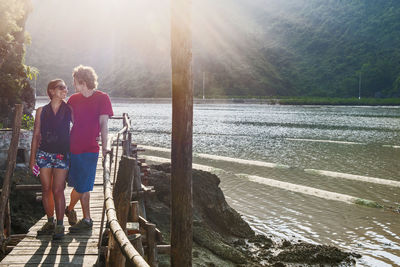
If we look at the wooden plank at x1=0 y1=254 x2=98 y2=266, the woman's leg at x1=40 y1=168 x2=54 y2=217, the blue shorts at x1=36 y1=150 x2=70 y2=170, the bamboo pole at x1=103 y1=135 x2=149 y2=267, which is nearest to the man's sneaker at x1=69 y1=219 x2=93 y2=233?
the woman's leg at x1=40 y1=168 x2=54 y2=217

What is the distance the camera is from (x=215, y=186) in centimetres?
971

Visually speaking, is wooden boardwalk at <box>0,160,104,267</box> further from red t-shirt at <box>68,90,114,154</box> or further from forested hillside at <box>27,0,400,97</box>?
forested hillside at <box>27,0,400,97</box>

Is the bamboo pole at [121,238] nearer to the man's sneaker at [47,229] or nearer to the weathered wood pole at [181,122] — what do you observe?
the weathered wood pole at [181,122]

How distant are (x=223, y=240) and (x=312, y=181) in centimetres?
912

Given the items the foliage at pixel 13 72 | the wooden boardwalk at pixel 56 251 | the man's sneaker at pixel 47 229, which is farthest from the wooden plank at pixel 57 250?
the foliage at pixel 13 72

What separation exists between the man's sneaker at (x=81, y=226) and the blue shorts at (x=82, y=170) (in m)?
0.45

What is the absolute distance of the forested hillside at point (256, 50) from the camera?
4402 inches

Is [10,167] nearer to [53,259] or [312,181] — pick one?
[53,259]

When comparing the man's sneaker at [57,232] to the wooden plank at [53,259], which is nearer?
the wooden plank at [53,259]

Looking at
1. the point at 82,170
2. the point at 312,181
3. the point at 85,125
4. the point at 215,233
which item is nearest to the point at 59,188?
the point at 82,170

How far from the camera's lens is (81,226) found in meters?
4.96

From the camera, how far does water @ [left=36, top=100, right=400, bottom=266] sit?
9.77 m

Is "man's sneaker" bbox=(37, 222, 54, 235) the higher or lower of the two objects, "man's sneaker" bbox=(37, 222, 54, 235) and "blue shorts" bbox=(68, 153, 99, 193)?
the lower

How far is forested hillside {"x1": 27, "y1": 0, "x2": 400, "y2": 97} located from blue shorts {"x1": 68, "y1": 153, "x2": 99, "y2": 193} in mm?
104694
